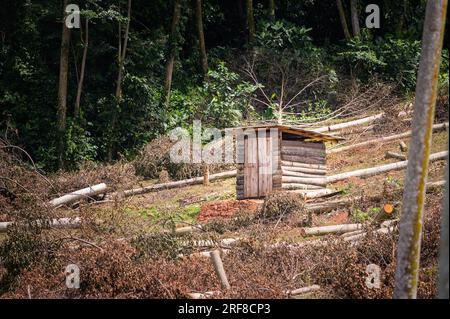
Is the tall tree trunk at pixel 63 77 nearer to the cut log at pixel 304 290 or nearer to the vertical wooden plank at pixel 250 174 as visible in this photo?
the vertical wooden plank at pixel 250 174

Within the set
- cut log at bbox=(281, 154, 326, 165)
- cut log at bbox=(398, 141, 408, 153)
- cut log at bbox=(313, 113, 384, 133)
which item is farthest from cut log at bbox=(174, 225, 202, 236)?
cut log at bbox=(313, 113, 384, 133)

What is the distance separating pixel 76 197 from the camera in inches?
905

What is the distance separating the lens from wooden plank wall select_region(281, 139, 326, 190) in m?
22.5

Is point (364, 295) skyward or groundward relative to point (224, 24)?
groundward

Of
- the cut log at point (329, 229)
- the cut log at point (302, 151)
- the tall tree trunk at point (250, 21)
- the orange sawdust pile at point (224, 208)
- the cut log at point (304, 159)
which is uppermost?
the tall tree trunk at point (250, 21)

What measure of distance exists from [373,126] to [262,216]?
35.7ft

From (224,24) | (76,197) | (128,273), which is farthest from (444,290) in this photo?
(224,24)

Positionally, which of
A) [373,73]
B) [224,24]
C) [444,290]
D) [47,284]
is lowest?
[47,284]

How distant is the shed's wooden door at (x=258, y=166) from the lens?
72.5 feet

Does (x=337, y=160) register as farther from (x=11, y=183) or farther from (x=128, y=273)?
(x=128, y=273)

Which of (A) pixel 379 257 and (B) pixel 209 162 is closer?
(A) pixel 379 257

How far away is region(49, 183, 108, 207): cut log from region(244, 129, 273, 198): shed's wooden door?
4546 mm

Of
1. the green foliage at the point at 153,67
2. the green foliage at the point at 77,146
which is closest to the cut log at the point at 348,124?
the green foliage at the point at 153,67

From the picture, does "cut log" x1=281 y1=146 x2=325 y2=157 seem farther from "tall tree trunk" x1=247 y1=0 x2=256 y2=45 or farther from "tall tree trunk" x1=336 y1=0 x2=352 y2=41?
"tall tree trunk" x1=336 y1=0 x2=352 y2=41
